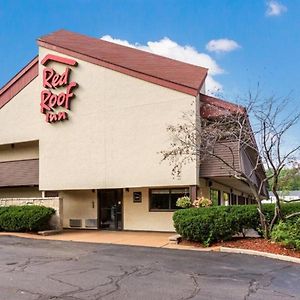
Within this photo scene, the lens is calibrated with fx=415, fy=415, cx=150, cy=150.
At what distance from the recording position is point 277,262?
35.8 ft

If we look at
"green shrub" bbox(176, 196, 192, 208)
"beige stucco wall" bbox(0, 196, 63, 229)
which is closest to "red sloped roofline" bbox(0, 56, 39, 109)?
"beige stucco wall" bbox(0, 196, 63, 229)

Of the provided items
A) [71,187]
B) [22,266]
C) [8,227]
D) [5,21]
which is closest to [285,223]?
[22,266]

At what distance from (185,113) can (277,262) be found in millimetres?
8173

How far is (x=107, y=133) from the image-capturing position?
64.1 feet

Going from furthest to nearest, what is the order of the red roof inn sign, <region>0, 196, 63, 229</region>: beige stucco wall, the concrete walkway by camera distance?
the red roof inn sign → <region>0, 196, 63, 229</region>: beige stucco wall → the concrete walkway

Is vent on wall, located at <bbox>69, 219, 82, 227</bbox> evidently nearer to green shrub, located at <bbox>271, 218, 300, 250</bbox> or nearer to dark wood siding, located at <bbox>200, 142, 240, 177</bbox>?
dark wood siding, located at <bbox>200, 142, 240, 177</bbox>

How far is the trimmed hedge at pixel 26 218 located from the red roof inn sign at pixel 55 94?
15.4 ft

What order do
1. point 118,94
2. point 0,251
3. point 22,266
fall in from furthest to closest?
point 118,94 → point 0,251 → point 22,266

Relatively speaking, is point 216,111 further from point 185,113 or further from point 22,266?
point 22,266

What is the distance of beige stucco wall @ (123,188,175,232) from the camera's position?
19.6 metres

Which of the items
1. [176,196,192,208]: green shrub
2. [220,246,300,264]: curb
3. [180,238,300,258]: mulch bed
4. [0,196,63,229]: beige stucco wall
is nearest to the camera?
[220,246,300,264]: curb

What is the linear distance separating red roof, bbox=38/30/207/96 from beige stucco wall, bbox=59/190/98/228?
6868 mm

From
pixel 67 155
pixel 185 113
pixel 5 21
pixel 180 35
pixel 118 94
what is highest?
pixel 5 21

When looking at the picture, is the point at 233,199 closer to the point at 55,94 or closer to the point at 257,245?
the point at 55,94
